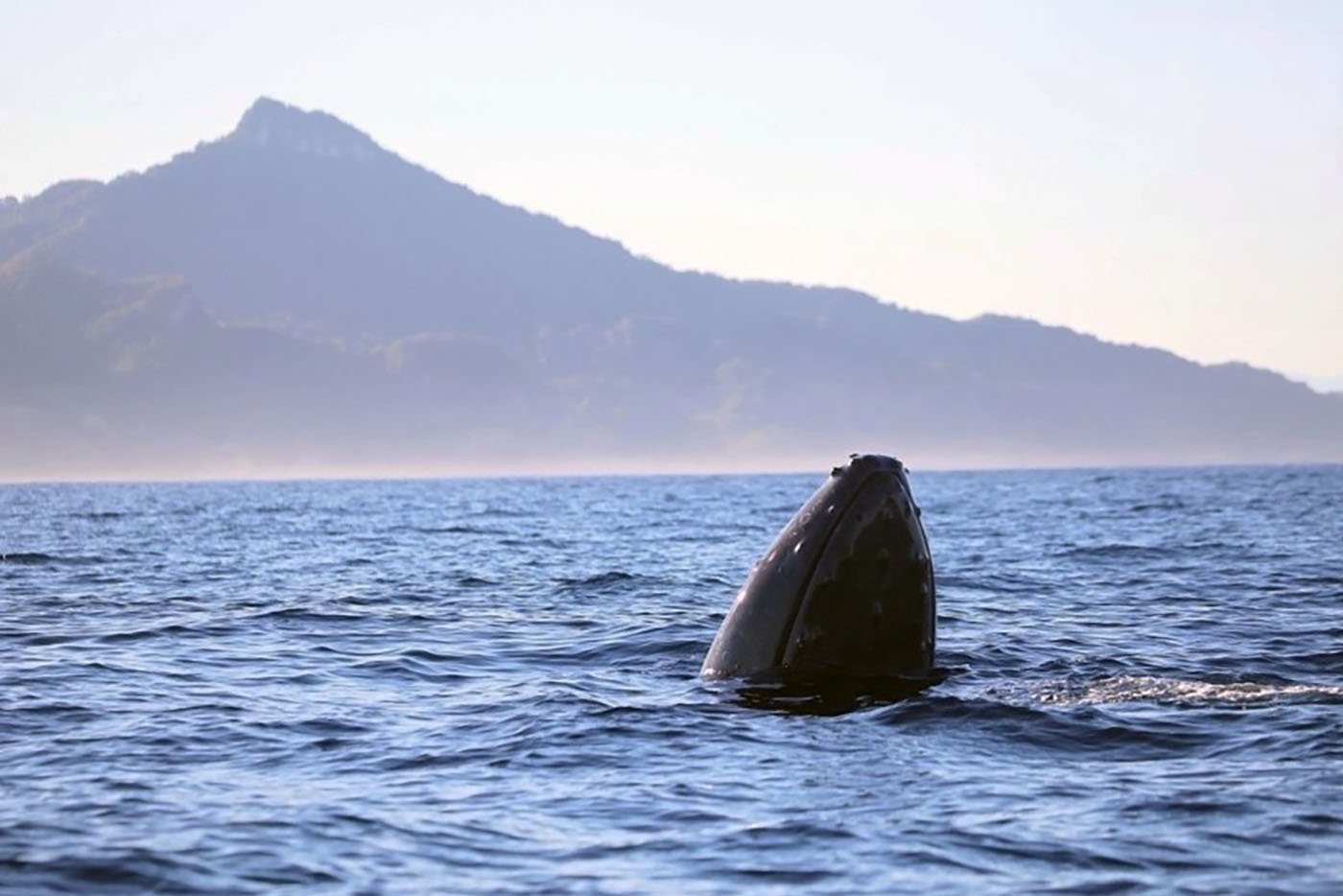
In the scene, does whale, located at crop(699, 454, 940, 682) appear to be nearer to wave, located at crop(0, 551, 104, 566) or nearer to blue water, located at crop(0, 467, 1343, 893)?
blue water, located at crop(0, 467, 1343, 893)

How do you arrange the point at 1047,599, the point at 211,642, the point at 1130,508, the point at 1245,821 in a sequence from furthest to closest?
the point at 1130,508, the point at 1047,599, the point at 211,642, the point at 1245,821

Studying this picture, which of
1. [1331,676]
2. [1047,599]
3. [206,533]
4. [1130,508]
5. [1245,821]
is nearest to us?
[1245,821]

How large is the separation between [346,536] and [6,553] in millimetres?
10030

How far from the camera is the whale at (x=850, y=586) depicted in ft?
38.0

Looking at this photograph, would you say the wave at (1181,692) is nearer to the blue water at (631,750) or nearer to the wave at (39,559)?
the blue water at (631,750)

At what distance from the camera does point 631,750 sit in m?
10.7

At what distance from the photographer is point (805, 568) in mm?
11750

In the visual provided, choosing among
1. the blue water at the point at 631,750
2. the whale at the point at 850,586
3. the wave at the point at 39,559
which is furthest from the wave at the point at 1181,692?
the wave at the point at 39,559

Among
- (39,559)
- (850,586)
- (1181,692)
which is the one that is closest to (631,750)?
(850,586)

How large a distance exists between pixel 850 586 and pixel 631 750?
1.90 meters

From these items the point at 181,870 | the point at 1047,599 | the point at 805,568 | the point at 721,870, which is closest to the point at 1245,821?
the point at 721,870

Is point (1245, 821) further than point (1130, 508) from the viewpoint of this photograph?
No

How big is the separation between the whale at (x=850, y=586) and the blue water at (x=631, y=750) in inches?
19.6

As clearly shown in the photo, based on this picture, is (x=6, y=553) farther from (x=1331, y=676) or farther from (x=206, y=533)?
(x=1331, y=676)
